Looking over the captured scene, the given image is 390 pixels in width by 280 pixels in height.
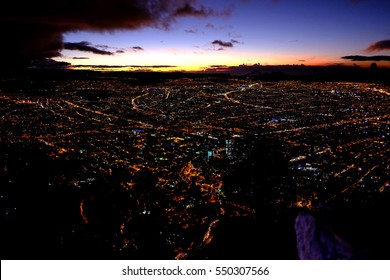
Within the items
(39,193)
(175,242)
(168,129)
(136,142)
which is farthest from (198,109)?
(175,242)

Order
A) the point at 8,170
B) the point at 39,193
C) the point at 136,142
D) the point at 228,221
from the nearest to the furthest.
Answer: the point at 228,221 → the point at 39,193 → the point at 8,170 → the point at 136,142

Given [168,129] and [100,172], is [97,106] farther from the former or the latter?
[100,172]

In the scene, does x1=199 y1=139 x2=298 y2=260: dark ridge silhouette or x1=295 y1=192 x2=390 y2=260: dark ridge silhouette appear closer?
x1=295 y1=192 x2=390 y2=260: dark ridge silhouette

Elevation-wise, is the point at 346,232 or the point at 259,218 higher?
the point at 346,232

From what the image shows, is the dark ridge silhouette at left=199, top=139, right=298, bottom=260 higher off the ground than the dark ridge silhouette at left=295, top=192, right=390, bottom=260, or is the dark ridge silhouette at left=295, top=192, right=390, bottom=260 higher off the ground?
the dark ridge silhouette at left=295, top=192, right=390, bottom=260

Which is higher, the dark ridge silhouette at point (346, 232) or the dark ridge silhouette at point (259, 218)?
the dark ridge silhouette at point (346, 232)

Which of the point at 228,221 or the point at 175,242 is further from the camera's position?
the point at 228,221

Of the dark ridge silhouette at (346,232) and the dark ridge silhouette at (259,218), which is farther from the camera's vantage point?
the dark ridge silhouette at (259,218)

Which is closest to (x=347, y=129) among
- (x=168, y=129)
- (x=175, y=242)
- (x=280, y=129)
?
(x=280, y=129)

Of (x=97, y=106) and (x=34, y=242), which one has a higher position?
(x=97, y=106)

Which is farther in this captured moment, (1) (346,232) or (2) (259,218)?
(2) (259,218)

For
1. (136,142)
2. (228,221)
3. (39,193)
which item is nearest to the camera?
(228,221)
